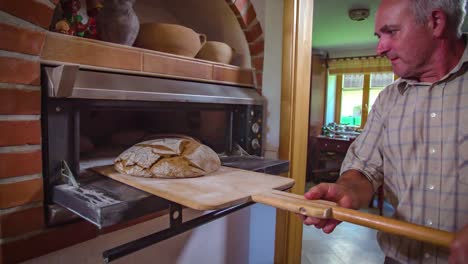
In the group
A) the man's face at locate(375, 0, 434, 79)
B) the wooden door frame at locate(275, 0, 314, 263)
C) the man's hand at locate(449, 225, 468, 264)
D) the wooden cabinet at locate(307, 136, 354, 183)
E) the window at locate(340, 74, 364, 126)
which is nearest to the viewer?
the man's hand at locate(449, 225, 468, 264)

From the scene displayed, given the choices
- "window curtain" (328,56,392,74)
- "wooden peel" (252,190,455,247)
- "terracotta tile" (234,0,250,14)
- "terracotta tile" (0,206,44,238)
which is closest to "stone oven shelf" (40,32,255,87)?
"terracotta tile" (234,0,250,14)

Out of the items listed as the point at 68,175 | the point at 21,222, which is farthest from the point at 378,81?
the point at 21,222

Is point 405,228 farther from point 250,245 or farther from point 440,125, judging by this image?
point 250,245

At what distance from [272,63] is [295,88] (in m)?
0.17

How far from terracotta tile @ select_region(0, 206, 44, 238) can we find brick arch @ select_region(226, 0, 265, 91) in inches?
39.2

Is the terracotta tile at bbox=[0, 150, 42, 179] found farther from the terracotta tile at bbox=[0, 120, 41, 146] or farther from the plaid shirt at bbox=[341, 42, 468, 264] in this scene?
the plaid shirt at bbox=[341, 42, 468, 264]

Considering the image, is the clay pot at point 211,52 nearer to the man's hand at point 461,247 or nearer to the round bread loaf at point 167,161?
the round bread loaf at point 167,161

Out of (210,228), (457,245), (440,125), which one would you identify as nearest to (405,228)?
(457,245)

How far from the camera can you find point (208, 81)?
119 cm

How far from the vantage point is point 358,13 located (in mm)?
2629

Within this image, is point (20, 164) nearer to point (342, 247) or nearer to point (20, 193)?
point (20, 193)

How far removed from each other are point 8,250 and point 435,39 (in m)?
1.17

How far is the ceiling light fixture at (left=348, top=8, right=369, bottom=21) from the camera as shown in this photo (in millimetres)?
2589

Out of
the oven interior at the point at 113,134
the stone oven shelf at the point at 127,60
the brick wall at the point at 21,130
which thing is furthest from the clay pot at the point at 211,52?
the brick wall at the point at 21,130
